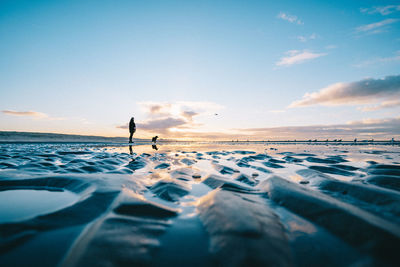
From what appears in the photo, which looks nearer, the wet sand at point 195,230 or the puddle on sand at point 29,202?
the wet sand at point 195,230

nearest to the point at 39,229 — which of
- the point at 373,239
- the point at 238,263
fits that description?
the point at 238,263

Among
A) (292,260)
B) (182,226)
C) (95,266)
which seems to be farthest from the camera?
(182,226)

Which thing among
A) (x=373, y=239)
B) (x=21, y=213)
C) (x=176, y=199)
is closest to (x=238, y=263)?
(x=373, y=239)

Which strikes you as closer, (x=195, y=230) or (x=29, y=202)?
(x=195, y=230)

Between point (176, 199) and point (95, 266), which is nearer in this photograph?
point (95, 266)

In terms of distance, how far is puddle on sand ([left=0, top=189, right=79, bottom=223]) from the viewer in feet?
5.58

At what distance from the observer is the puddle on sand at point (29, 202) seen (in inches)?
67.0

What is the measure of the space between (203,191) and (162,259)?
163 centimetres

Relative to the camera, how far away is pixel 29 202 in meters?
2.06

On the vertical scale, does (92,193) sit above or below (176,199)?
above

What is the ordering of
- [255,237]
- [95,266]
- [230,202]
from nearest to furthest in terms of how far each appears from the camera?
[95,266] < [255,237] < [230,202]

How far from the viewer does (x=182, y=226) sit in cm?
160

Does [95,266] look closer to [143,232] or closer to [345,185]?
[143,232]

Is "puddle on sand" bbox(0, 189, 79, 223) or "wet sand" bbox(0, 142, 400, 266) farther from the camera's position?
"puddle on sand" bbox(0, 189, 79, 223)
